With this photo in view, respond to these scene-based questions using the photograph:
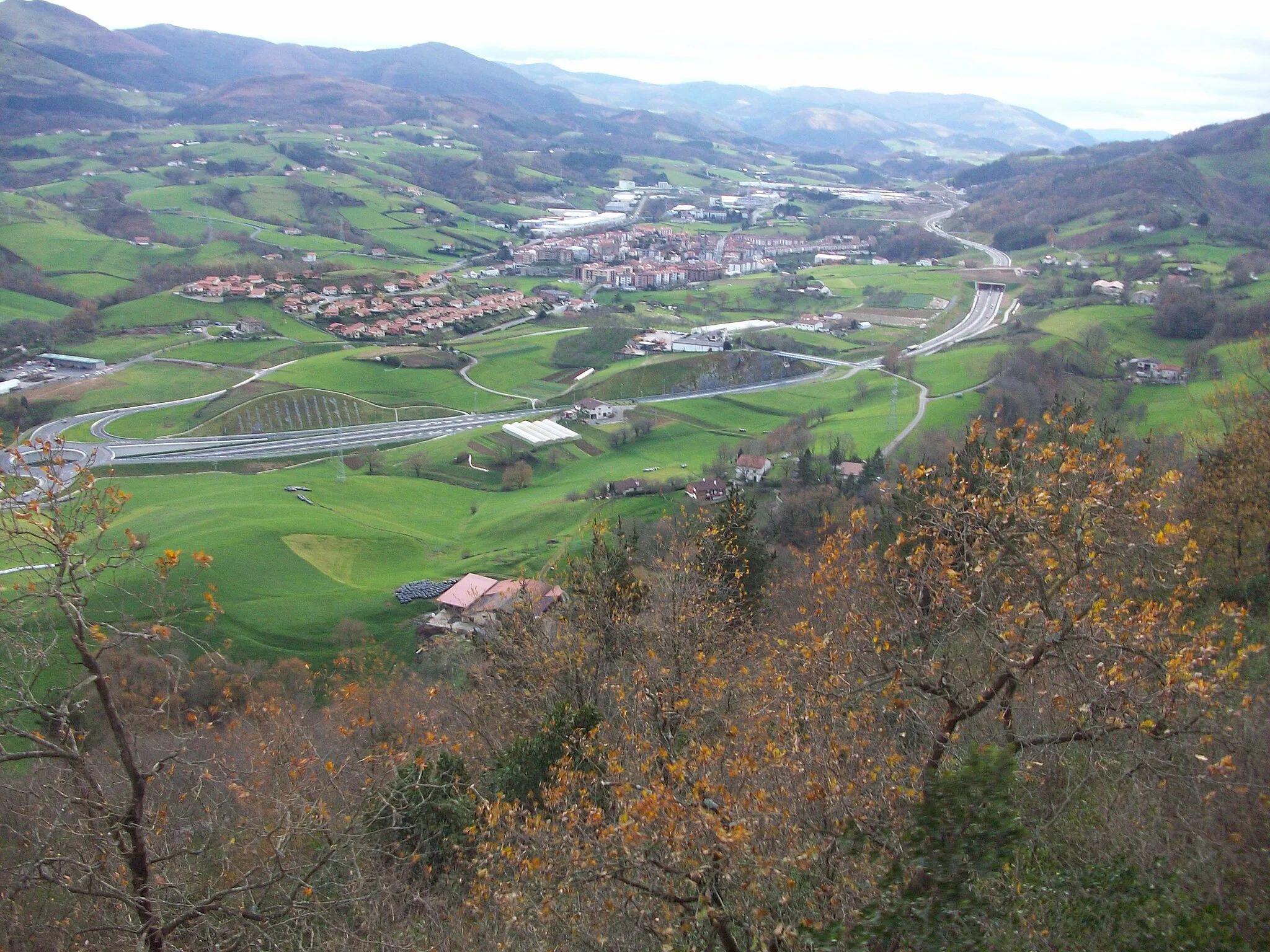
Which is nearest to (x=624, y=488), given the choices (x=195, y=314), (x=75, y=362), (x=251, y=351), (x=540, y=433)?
(x=540, y=433)

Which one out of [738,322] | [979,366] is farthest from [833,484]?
[738,322]

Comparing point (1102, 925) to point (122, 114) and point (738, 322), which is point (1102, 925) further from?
point (122, 114)

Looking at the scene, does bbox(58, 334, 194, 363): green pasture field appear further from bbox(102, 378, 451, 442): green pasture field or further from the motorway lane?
the motorway lane

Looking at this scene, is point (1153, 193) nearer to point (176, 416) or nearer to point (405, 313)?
point (405, 313)

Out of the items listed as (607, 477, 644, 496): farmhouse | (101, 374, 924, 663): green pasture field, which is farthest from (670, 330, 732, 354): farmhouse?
(607, 477, 644, 496): farmhouse

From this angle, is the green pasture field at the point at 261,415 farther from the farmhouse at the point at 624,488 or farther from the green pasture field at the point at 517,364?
the farmhouse at the point at 624,488

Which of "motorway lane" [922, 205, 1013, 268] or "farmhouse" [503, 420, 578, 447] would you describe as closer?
"farmhouse" [503, 420, 578, 447]
